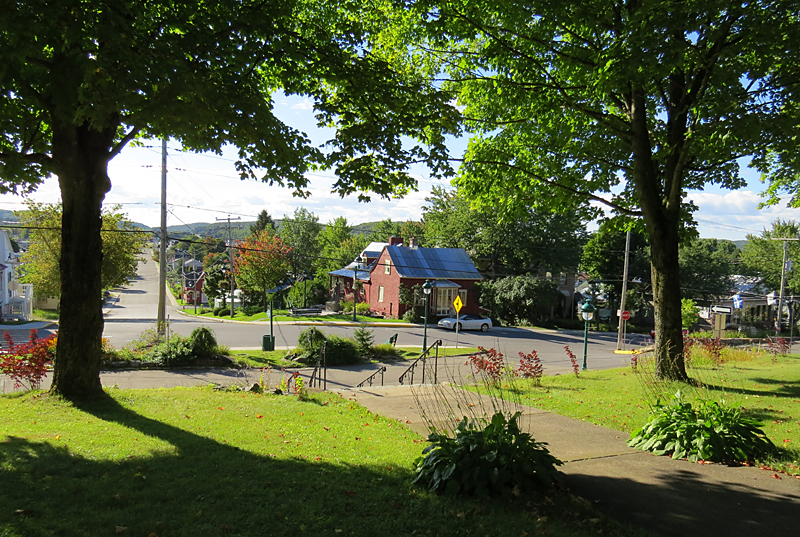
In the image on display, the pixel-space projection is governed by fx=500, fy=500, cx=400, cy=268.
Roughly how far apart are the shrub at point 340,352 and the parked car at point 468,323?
600 inches

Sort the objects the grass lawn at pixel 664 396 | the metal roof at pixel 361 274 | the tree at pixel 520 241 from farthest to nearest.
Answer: the metal roof at pixel 361 274, the tree at pixel 520 241, the grass lawn at pixel 664 396

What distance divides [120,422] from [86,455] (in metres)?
2.00

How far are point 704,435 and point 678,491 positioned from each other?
149 centimetres

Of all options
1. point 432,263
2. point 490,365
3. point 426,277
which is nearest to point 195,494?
point 490,365

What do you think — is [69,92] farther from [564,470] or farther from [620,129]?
[620,129]

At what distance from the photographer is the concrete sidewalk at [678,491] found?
4.38 meters

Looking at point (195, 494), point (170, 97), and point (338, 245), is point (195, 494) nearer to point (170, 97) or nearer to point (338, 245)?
point (170, 97)

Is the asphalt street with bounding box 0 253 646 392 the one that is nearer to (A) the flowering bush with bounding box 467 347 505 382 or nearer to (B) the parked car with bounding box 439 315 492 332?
(A) the flowering bush with bounding box 467 347 505 382

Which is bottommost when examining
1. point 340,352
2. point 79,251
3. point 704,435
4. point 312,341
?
point 340,352

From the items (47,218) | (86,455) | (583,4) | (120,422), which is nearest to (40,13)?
(86,455)

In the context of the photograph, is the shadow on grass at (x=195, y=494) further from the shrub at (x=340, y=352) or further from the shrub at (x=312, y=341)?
the shrub at (x=312, y=341)

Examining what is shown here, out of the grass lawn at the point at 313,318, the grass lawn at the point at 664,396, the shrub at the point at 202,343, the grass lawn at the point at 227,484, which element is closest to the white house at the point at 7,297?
the grass lawn at the point at 313,318

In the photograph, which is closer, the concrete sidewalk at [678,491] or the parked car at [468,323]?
the concrete sidewalk at [678,491]

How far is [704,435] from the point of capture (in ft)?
20.5
